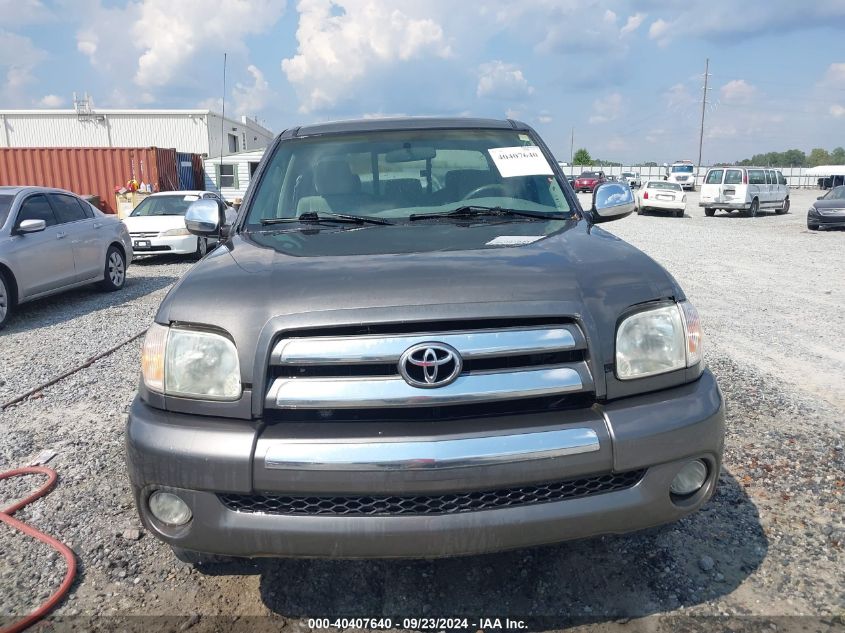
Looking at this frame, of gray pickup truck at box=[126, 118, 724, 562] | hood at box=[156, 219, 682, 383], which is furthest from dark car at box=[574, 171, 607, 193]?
gray pickup truck at box=[126, 118, 724, 562]

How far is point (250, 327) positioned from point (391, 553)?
808mm

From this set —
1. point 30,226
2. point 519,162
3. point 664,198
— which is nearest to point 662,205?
point 664,198

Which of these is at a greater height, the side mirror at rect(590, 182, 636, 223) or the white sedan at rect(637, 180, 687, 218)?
the side mirror at rect(590, 182, 636, 223)

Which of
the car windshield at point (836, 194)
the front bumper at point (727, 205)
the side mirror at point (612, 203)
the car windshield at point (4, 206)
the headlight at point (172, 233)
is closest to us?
the side mirror at point (612, 203)

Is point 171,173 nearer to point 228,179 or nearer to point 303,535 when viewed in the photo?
point 228,179

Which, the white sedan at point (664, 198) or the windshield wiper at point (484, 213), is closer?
the windshield wiper at point (484, 213)

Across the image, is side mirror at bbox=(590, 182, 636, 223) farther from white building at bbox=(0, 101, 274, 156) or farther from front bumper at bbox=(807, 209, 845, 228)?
white building at bbox=(0, 101, 274, 156)

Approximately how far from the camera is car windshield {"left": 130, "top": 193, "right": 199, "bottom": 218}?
13.8m

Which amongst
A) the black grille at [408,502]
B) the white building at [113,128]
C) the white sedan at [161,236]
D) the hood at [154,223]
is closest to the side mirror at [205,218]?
the black grille at [408,502]

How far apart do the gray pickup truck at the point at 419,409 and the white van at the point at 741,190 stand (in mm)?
26325

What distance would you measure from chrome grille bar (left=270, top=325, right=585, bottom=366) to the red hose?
138 centimetres

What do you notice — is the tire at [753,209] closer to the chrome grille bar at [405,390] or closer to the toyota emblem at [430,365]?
the chrome grille bar at [405,390]

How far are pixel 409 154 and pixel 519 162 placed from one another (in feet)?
1.97

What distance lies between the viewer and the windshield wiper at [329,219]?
3094 millimetres
